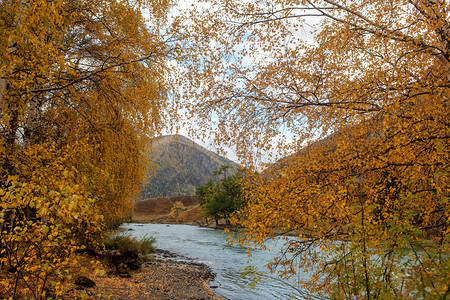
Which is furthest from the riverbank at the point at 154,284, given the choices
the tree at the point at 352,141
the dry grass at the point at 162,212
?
the dry grass at the point at 162,212

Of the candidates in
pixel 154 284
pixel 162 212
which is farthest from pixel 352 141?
pixel 162 212

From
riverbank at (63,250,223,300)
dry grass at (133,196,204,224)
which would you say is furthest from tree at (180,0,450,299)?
dry grass at (133,196,204,224)

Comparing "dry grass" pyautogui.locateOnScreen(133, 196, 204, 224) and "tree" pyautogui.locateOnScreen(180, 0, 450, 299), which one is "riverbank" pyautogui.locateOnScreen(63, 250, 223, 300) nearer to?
"tree" pyautogui.locateOnScreen(180, 0, 450, 299)

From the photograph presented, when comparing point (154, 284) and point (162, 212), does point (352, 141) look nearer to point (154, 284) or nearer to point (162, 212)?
point (154, 284)

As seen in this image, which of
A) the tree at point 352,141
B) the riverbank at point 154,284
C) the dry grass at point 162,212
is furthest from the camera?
the dry grass at point 162,212

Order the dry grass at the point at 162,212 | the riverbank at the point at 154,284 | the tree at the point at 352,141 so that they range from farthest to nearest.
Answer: the dry grass at the point at 162,212
the riverbank at the point at 154,284
the tree at the point at 352,141

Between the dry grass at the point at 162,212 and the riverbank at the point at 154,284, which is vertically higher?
the riverbank at the point at 154,284

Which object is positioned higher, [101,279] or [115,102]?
[115,102]

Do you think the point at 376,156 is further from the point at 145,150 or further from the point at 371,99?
the point at 145,150

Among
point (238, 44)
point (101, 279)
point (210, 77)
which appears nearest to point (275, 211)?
point (210, 77)

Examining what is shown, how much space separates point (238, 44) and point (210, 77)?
0.95 m

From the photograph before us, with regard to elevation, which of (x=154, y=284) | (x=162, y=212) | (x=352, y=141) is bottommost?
(x=162, y=212)

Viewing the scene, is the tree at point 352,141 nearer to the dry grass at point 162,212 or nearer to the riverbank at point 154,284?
the riverbank at point 154,284

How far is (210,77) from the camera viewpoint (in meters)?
5.64
